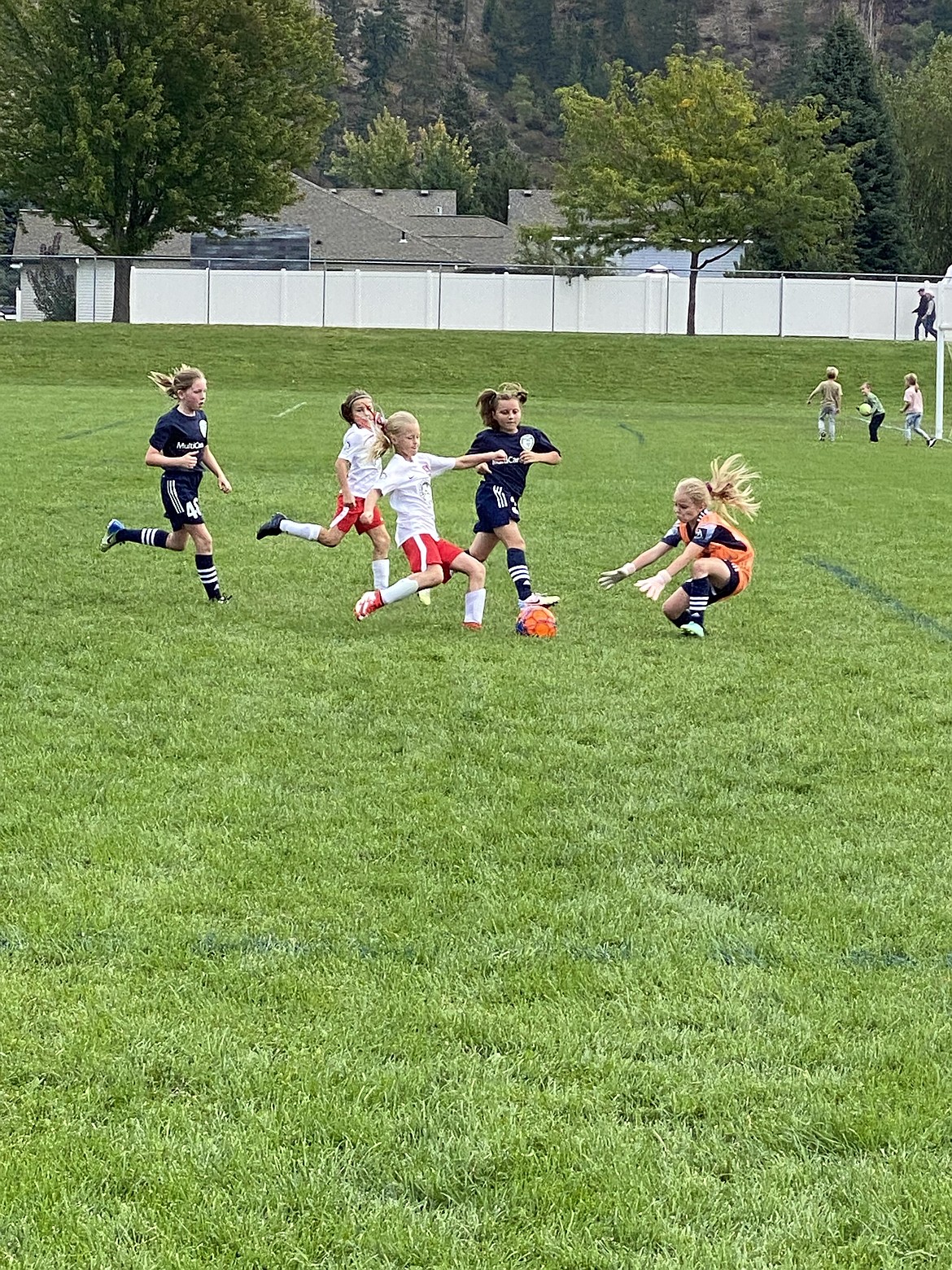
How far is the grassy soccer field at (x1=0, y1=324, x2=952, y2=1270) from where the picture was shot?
10.1 ft

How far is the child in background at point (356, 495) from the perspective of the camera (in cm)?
1014

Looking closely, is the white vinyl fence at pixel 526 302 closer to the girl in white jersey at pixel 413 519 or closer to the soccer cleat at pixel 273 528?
the soccer cleat at pixel 273 528

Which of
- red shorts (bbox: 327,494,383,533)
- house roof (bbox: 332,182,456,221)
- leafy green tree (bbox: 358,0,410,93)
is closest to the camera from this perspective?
red shorts (bbox: 327,494,383,533)

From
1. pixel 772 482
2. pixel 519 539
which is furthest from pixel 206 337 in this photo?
pixel 519 539

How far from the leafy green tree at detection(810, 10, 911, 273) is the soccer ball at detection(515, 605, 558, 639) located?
59.9 metres

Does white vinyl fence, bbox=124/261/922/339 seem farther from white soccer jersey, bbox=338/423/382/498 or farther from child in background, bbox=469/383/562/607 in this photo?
child in background, bbox=469/383/562/607

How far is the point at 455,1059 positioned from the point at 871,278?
166 feet

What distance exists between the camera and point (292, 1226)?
118 inches

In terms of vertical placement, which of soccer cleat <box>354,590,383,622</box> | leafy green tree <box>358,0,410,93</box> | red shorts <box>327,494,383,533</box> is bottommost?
soccer cleat <box>354,590,383,622</box>

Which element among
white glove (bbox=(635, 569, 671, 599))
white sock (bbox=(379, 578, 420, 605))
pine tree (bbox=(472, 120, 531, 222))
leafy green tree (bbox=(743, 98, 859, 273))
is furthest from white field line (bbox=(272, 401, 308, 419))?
pine tree (bbox=(472, 120, 531, 222))

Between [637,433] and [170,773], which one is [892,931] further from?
[637,433]

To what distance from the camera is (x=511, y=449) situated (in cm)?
947

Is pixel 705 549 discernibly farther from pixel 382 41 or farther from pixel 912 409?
pixel 382 41

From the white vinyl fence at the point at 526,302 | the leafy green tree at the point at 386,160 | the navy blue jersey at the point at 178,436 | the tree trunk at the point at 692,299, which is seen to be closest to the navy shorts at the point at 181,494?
the navy blue jersey at the point at 178,436
